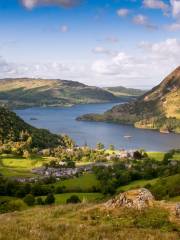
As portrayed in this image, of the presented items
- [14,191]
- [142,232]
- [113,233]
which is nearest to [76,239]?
[113,233]

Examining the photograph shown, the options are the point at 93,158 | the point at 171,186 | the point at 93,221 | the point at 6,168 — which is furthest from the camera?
Result: the point at 93,158

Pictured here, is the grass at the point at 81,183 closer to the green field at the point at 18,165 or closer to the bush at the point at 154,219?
the green field at the point at 18,165

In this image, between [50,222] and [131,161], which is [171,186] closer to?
[50,222]

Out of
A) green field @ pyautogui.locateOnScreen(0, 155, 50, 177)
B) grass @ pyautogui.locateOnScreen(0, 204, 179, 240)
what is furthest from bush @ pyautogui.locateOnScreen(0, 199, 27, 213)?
green field @ pyautogui.locateOnScreen(0, 155, 50, 177)

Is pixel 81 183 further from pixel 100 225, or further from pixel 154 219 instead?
pixel 100 225

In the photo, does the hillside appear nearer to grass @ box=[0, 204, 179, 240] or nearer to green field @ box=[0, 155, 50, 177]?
grass @ box=[0, 204, 179, 240]

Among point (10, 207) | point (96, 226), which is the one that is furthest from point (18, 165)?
point (96, 226)
